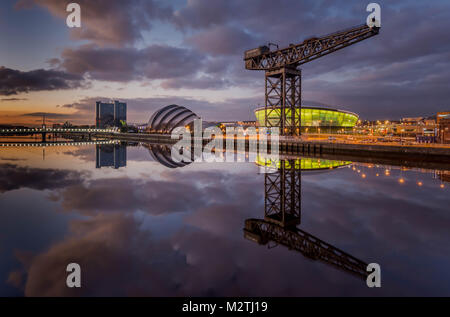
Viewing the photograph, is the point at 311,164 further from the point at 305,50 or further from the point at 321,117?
the point at 321,117

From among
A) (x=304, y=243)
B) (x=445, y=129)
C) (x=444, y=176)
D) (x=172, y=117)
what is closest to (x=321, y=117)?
(x=445, y=129)

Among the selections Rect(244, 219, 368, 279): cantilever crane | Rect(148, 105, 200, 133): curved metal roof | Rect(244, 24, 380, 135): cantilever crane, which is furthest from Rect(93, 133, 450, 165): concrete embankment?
Rect(148, 105, 200, 133): curved metal roof

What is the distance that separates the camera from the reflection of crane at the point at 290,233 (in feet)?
19.9

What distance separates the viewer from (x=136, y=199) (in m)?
12.1

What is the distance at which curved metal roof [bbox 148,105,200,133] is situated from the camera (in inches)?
3351

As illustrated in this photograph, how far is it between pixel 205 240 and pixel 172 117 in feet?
267

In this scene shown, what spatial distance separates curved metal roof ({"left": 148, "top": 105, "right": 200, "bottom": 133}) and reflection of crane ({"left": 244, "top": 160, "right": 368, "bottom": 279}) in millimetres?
74828

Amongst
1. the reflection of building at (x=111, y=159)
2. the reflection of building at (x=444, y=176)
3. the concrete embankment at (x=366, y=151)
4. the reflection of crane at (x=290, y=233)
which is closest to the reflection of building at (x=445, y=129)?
the concrete embankment at (x=366, y=151)

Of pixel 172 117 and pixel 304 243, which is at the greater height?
pixel 172 117

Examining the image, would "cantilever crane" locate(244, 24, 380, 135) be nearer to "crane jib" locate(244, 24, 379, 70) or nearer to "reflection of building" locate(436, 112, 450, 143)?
"crane jib" locate(244, 24, 379, 70)

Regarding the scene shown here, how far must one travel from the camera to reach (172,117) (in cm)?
8525

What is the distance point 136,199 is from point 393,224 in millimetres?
10609

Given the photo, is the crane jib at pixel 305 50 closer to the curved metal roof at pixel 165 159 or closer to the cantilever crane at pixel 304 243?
the curved metal roof at pixel 165 159
